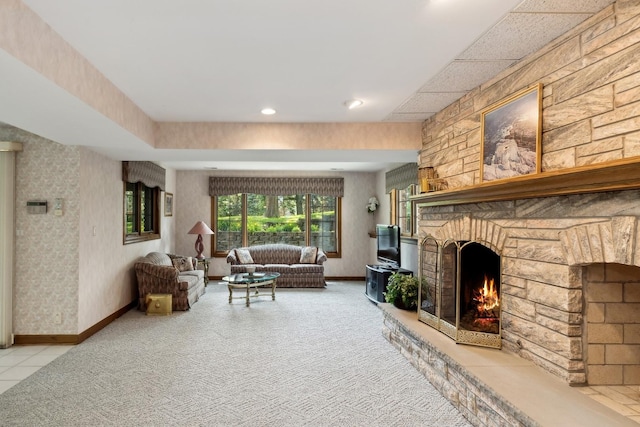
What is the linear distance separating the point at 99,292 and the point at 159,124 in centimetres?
221

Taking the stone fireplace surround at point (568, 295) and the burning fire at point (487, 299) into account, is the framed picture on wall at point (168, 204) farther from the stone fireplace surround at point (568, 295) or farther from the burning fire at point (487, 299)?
the stone fireplace surround at point (568, 295)

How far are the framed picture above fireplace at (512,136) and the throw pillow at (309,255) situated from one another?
5.18 m

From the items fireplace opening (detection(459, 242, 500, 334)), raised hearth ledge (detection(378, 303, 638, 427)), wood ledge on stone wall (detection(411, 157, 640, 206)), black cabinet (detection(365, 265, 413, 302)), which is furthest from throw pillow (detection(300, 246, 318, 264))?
wood ledge on stone wall (detection(411, 157, 640, 206))

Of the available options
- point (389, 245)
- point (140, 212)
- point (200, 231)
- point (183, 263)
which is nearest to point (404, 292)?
point (389, 245)

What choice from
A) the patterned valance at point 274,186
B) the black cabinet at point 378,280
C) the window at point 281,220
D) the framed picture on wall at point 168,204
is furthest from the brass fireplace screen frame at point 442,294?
the framed picture on wall at point 168,204

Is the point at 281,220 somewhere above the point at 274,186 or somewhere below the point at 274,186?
below

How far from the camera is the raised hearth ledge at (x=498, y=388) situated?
1920mm

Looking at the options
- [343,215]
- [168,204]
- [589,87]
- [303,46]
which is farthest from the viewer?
[343,215]

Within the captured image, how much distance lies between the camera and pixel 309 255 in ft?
26.0

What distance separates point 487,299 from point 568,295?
1.06 meters

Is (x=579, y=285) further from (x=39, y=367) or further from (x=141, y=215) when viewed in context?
(x=141, y=215)

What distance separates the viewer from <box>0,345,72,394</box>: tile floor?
3311 mm

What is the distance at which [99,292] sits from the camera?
4.75 meters

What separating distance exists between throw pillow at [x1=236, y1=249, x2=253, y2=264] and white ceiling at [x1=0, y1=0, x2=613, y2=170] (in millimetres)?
4338
